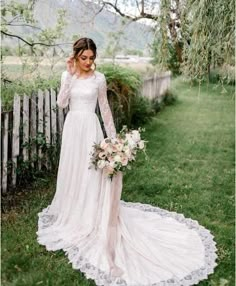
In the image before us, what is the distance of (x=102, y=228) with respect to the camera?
4.12 m

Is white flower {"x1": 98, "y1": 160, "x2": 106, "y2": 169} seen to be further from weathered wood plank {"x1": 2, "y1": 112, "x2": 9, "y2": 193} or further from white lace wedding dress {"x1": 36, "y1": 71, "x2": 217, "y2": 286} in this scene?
weathered wood plank {"x1": 2, "y1": 112, "x2": 9, "y2": 193}

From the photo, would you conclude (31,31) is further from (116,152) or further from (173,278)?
(173,278)

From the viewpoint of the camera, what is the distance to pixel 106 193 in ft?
13.8

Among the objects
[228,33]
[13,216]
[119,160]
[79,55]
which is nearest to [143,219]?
[119,160]

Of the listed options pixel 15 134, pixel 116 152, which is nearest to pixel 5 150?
pixel 15 134

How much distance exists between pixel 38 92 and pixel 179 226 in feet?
8.35

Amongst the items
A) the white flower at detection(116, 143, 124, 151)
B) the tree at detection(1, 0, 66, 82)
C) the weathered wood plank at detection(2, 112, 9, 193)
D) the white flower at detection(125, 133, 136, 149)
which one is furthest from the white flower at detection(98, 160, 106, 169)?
the tree at detection(1, 0, 66, 82)

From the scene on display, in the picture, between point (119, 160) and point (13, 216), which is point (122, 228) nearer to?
point (119, 160)

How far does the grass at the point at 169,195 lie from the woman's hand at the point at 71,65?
1165 millimetres

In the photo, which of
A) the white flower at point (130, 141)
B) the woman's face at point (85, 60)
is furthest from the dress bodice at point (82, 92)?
the white flower at point (130, 141)

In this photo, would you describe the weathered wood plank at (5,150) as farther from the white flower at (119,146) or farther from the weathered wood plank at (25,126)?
the white flower at (119,146)

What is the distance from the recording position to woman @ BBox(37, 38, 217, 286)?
3742 mm

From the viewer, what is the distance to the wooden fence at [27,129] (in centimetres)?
515

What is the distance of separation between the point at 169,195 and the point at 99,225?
161 cm
